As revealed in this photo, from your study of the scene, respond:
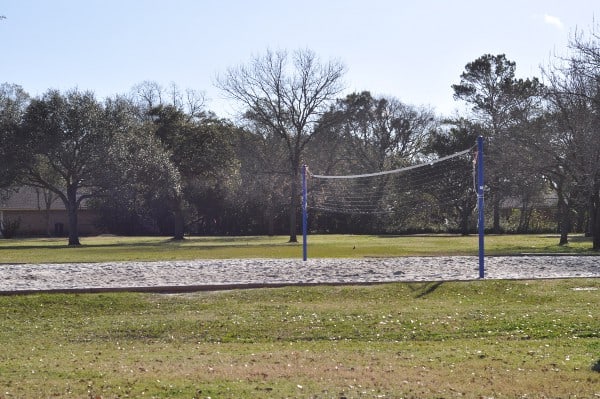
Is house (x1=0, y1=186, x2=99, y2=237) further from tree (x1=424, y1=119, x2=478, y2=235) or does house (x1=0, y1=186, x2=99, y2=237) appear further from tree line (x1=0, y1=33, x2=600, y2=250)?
tree (x1=424, y1=119, x2=478, y2=235)

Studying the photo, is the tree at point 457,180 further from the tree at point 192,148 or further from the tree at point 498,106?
the tree at point 192,148

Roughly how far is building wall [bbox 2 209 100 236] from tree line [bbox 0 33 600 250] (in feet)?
9.06

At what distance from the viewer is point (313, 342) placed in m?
13.3

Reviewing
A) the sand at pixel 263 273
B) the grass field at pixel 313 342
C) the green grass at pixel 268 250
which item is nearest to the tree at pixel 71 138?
the green grass at pixel 268 250

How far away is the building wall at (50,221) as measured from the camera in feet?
255

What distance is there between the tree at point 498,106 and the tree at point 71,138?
23958mm

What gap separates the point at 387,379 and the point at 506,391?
1349 millimetres

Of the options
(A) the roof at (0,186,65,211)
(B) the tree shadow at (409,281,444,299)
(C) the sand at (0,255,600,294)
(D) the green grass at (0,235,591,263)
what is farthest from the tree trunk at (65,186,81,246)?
(B) the tree shadow at (409,281,444,299)

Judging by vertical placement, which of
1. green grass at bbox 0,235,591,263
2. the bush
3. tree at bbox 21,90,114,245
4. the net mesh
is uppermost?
tree at bbox 21,90,114,245

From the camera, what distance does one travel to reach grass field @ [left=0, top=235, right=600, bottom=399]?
30.1ft

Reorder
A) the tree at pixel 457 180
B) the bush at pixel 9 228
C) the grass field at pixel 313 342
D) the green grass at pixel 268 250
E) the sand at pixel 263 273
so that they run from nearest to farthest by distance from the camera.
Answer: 1. the grass field at pixel 313 342
2. the sand at pixel 263 273
3. the green grass at pixel 268 250
4. the tree at pixel 457 180
5. the bush at pixel 9 228

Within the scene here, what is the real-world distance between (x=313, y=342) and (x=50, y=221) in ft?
229

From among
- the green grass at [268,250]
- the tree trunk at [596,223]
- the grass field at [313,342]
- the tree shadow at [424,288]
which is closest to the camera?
the grass field at [313,342]

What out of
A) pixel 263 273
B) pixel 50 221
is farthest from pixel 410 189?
pixel 50 221
